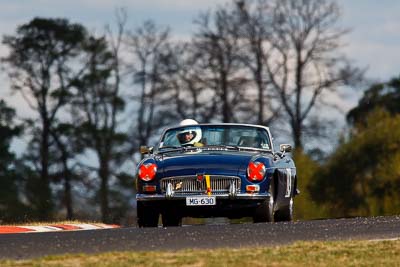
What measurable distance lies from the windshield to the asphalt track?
2512mm

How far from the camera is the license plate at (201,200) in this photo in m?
17.1

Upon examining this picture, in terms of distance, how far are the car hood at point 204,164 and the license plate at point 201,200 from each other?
311mm

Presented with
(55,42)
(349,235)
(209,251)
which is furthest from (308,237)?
(55,42)

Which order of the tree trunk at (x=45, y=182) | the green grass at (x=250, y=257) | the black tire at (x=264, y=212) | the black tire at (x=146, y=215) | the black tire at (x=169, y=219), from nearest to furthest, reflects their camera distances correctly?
the green grass at (x=250, y=257)
the black tire at (x=264, y=212)
the black tire at (x=146, y=215)
the black tire at (x=169, y=219)
the tree trunk at (x=45, y=182)

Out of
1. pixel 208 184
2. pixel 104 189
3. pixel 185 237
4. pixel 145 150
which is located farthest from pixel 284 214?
pixel 104 189

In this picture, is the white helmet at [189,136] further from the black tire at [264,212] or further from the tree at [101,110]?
the tree at [101,110]

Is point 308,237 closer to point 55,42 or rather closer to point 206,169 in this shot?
point 206,169

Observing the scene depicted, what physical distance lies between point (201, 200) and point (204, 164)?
457 mm

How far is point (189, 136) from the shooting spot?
18.6 metres

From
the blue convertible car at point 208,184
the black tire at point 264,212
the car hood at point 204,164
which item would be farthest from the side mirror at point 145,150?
the black tire at point 264,212

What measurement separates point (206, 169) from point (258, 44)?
42.8m

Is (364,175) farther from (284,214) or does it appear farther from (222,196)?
(222,196)

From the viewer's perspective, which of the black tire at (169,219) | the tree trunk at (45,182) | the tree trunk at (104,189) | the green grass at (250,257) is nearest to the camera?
the green grass at (250,257)

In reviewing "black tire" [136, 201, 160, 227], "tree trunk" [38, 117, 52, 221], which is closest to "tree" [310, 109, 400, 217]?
"tree trunk" [38, 117, 52, 221]
